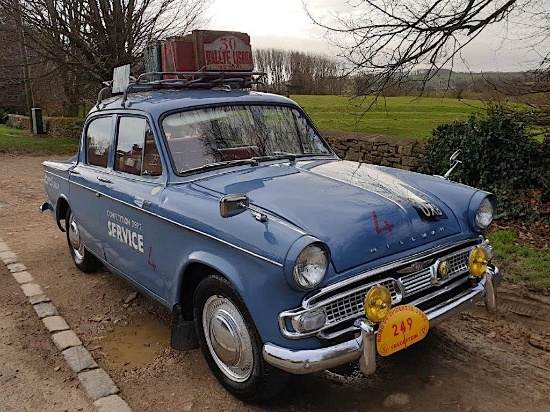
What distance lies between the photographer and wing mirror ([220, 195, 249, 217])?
2865mm

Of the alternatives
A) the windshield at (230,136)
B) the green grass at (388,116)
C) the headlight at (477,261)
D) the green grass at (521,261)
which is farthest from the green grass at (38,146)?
the headlight at (477,261)

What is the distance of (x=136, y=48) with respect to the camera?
16.7 m

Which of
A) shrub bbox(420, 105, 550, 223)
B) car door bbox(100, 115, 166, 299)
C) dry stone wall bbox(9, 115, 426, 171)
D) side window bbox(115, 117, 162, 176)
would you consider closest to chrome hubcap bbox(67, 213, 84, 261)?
car door bbox(100, 115, 166, 299)

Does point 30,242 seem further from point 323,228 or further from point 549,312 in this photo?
point 549,312

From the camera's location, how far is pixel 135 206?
3834mm

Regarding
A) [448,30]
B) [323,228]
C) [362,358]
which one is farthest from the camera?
[448,30]

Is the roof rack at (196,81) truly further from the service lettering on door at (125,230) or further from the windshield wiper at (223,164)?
the windshield wiper at (223,164)

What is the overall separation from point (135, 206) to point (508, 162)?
511 centimetres

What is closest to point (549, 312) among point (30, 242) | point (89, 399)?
point (89, 399)

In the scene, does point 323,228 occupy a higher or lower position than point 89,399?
higher

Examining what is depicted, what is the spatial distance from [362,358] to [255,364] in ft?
2.04

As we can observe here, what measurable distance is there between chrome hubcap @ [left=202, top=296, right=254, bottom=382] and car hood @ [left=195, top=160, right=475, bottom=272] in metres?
0.64

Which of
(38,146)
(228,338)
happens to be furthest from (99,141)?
(38,146)

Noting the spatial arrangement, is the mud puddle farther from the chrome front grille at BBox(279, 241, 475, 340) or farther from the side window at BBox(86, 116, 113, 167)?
the chrome front grille at BBox(279, 241, 475, 340)
